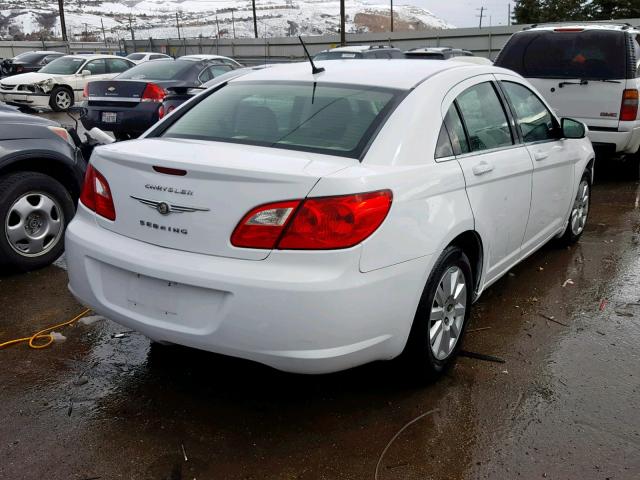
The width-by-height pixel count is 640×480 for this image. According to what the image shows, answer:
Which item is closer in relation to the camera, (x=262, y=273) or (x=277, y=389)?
(x=262, y=273)

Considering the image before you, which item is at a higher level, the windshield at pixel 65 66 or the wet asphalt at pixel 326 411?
the windshield at pixel 65 66

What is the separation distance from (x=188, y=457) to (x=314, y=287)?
93cm

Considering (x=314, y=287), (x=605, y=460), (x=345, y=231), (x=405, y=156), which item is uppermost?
(x=405, y=156)

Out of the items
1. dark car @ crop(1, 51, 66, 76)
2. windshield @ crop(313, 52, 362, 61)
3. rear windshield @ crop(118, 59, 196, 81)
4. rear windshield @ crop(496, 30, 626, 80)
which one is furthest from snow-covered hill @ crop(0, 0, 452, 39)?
rear windshield @ crop(496, 30, 626, 80)

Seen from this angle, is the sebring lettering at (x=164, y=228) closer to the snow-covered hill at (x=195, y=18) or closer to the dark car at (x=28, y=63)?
the dark car at (x=28, y=63)

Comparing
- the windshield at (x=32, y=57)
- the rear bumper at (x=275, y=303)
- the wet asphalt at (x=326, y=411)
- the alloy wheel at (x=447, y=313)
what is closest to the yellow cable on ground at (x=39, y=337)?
A: the wet asphalt at (x=326, y=411)

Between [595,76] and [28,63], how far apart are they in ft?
75.2

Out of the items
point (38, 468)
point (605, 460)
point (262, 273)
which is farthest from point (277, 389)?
point (605, 460)

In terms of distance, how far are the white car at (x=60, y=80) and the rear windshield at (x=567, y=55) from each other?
37.4 feet

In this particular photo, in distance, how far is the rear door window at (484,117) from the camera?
3529 millimetres

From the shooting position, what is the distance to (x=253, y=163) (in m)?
2.73

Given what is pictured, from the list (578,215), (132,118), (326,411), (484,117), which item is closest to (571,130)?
(578,215)

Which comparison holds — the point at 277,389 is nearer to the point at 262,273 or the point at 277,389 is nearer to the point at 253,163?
the point at 262,273

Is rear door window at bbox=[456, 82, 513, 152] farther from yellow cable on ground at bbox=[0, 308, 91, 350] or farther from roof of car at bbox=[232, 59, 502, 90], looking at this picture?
yellow cable on ground at bbox=[0, 308, 91, 350]
